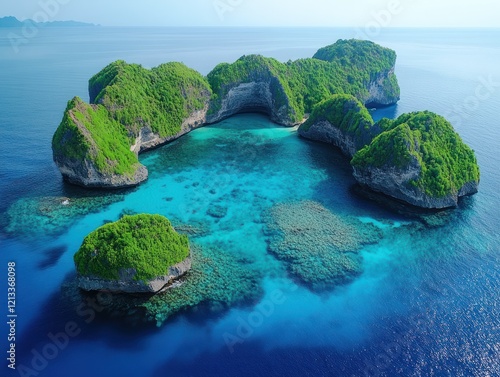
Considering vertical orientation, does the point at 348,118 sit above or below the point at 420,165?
above

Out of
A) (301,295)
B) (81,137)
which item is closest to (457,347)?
(301,295)

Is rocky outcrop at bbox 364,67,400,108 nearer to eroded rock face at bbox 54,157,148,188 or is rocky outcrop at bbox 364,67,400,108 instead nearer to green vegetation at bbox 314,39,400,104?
green vegetation at bbox 314,39,400,104

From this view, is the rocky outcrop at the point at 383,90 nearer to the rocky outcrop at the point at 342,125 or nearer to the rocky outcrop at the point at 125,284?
the rocky outcrop at the point at 342,125

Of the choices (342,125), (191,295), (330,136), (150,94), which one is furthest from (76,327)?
(330,136)

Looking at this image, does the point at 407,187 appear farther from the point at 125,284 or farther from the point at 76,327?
the point at 76,327

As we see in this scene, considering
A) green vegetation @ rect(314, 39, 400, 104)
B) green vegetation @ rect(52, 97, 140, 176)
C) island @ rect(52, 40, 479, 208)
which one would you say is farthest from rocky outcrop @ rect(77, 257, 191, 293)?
green vegetation @ rect(314, 39, 400, 104)

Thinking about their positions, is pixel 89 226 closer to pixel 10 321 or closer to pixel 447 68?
pixel 10 321
